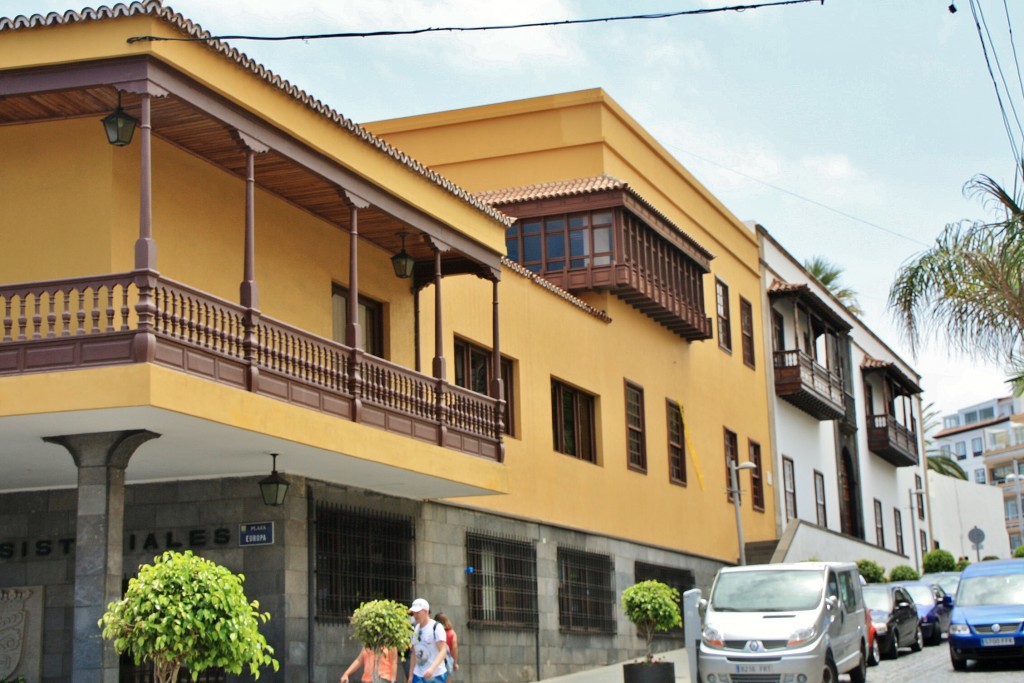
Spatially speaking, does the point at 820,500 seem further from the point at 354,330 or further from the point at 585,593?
the point at 354,330

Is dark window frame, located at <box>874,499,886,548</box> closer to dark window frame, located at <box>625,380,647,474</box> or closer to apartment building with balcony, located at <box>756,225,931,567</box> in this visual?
apartment building with balcony, located at <box>756,225,931,567</box>

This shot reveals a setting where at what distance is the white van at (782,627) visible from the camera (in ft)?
57.7

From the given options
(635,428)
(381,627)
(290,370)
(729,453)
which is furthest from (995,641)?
(729,453)

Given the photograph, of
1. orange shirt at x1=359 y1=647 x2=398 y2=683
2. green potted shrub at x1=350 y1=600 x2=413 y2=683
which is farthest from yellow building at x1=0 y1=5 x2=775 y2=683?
green potted shrub at x1=350 y1=600 x2=413 y2=683

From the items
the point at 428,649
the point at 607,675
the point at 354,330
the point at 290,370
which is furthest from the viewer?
the point at 607,675

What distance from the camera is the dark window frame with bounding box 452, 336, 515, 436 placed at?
2256 centimetres

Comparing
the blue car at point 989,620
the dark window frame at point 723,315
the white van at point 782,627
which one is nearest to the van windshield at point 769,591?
the white van at point 782,627

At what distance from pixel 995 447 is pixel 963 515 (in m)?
51.8

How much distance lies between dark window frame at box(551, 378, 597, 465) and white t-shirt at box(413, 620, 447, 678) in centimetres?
958

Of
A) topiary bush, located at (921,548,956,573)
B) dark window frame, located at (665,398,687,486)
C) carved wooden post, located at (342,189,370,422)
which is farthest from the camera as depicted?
topiary bush, located at (921,548,956,573)

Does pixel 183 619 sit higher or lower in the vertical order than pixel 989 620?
higher

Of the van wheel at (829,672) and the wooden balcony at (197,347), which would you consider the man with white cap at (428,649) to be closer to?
the wooden balcony at (197,347)

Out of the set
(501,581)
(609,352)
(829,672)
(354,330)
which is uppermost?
(609,352)

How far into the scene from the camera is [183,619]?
12.2 meters
